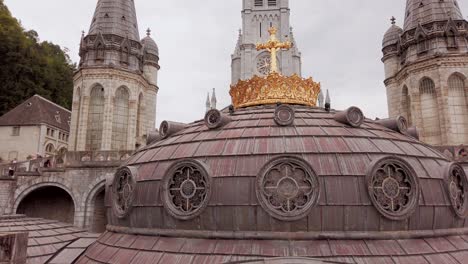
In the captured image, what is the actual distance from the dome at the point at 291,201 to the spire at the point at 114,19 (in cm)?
3359

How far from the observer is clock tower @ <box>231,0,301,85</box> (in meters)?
79.6

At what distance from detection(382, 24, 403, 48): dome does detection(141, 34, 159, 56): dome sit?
2748 centimetres

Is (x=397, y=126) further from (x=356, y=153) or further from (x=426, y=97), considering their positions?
(x=426, y=97)

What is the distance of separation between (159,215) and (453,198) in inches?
266

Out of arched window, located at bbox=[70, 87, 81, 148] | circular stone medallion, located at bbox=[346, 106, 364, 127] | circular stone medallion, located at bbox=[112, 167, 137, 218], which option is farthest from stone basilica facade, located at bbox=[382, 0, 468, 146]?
arched window, located at bbox=[70, 87, 81, 148]

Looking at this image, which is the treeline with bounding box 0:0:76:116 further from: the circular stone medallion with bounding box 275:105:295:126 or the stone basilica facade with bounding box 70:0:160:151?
the circular stone medallion with bounding box 275:105:295:126

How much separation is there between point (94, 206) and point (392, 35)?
36.3m

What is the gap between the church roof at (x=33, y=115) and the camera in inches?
1734

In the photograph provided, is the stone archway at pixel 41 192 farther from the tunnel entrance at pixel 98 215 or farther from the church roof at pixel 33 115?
the church roof at pixel 33 115

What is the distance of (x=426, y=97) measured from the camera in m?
34.2

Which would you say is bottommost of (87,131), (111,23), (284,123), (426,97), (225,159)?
(225,159)

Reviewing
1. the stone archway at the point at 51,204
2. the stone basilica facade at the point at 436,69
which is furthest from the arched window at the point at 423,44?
the stone archway at the point at 51,204

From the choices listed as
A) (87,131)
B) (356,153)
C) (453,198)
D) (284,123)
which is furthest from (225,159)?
(87,131)

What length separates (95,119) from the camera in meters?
36.7
